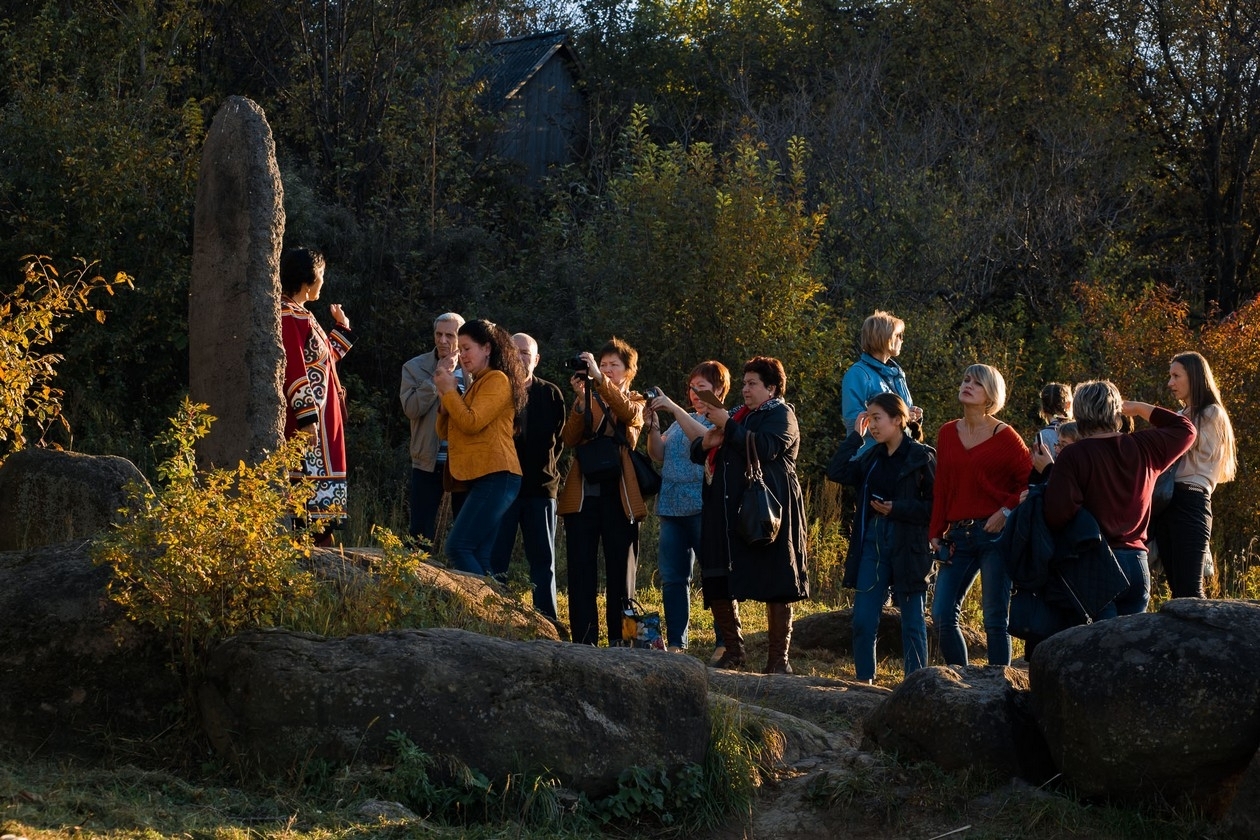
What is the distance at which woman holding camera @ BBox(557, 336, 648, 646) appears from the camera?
8.60m

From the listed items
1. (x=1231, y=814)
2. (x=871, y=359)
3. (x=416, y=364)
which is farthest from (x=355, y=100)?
(x=1231, y=814)

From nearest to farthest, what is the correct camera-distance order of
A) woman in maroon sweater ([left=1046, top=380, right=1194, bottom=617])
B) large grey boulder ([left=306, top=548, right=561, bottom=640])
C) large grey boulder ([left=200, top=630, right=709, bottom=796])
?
1. large grey boulder ([left=200, top=630, right=709, bottom=796])
2. large grey boulder ([left=306, top=548, right=561, bottom=640])
3. woman in maroon sweater ([left=1046, top=380, right=1194, bottom=617])

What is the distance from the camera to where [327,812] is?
16.7 feet

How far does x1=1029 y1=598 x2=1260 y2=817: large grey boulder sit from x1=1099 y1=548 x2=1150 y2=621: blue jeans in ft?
5.56

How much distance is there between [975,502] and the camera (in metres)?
7.98

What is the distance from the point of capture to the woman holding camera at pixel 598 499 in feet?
28.2

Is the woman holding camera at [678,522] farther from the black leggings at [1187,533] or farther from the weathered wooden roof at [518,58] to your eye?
the weathered wooden roof at [518,58]

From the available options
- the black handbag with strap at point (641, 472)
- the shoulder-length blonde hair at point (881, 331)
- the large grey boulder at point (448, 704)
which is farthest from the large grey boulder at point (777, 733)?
the shoulder-length blonde hair at point (881, 331)

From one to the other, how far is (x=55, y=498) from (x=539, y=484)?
278cm

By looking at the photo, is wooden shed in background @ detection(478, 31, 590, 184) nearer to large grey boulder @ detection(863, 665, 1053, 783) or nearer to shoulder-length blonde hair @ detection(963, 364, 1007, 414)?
shoulder-length blonde hair @ detection(963, 364, 1007, 414)

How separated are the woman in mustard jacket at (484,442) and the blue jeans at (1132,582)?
334cm

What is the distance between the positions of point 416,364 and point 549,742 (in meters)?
4.99

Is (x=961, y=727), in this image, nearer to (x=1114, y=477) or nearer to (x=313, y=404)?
(x=1114, y=477)

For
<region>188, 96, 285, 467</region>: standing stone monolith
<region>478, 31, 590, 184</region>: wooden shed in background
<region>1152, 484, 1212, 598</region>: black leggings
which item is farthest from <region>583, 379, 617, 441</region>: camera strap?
<region>478, 31, 590, 184</region>: wooden shed in background
